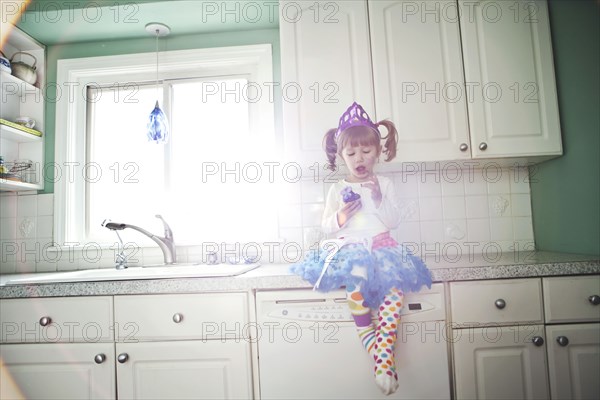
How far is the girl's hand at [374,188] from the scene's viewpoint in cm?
146

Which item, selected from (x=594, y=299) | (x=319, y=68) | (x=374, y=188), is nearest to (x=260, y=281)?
(x=374, y=188)

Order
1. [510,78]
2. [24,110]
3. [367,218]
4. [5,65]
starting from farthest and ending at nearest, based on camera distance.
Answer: [24,110], [5,65], [510,78], [367,218]

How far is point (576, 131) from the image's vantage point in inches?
60.4

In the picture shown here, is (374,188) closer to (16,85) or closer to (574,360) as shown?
(574,360)

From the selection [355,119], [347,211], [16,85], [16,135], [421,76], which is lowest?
[347,211]

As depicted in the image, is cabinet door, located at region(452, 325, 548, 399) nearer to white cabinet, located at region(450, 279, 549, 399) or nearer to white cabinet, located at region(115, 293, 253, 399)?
white cabinet, located at region(450, 279, 549, 399)

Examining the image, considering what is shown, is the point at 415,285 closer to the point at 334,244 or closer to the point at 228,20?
the point at 334,244

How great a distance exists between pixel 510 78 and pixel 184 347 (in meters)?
1.78

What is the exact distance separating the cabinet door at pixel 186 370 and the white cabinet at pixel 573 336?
1.12 metres

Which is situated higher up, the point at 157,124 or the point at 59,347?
the point at 157,124

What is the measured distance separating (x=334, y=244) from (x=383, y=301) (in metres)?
0.27

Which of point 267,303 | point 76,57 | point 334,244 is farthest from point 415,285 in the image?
point 76,57

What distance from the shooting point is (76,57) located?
2037 mm

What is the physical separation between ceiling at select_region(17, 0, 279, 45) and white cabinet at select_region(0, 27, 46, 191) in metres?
0.10
